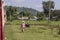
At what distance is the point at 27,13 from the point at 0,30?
94016 millimetres

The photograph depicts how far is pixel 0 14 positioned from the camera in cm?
211

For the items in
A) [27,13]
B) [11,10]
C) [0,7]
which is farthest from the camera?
[27,13]

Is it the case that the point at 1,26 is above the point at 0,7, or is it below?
below

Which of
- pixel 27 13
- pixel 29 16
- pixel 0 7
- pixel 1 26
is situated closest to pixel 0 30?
pixel 1 26

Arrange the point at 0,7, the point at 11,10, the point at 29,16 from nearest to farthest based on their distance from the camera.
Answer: the point at 0,7 → the point at 11,10 → the point at 29,16

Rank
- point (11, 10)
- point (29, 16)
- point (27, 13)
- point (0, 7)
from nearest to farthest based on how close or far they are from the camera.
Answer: point (0, 7) → point (11, 10) → point (29, 16) → point (27, 13)

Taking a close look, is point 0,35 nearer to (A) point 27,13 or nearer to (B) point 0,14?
(B) point 0,14

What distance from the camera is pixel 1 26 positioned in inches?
84.7

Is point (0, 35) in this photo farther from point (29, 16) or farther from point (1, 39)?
point (29, 16)

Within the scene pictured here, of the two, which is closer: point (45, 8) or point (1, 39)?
point (1, 39)

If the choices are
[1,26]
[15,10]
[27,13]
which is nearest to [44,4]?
[27,13]

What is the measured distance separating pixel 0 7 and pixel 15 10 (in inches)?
3134

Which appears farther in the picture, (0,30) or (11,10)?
(11,10)

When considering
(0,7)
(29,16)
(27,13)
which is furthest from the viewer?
(27,13)
